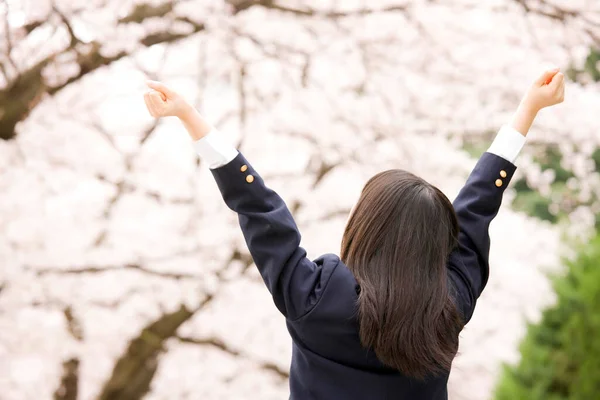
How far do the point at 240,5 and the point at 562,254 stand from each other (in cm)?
221

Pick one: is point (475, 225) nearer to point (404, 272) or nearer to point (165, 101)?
point (404, 272)

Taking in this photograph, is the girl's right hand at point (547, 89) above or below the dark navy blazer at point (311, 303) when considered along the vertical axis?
above

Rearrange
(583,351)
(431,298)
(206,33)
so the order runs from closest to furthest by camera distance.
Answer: (431,298) → (583,351) → (206,33)

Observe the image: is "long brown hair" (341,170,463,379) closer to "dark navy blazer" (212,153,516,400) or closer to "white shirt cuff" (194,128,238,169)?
"dark navy blazer" (212,153,516,400)

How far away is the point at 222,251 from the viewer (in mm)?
3549

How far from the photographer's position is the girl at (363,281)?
1.23 meters

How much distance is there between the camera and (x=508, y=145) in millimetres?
1507

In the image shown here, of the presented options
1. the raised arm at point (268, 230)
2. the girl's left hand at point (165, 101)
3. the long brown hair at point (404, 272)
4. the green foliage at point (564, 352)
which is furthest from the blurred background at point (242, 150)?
the long brown hair at point (404, 272)

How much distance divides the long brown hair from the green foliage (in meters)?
2.18

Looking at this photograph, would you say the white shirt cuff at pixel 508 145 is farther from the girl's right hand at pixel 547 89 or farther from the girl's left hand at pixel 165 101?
the girl's left hand at pixel 165 101

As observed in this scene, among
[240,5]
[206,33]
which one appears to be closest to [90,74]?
[206,33]

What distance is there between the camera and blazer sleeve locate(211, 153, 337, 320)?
1224mm

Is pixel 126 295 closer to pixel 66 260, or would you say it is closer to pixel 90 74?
pixel 66 260

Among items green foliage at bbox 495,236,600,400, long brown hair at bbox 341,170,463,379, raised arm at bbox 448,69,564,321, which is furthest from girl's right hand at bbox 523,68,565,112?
green foliage at bbox 495,236,600,400
